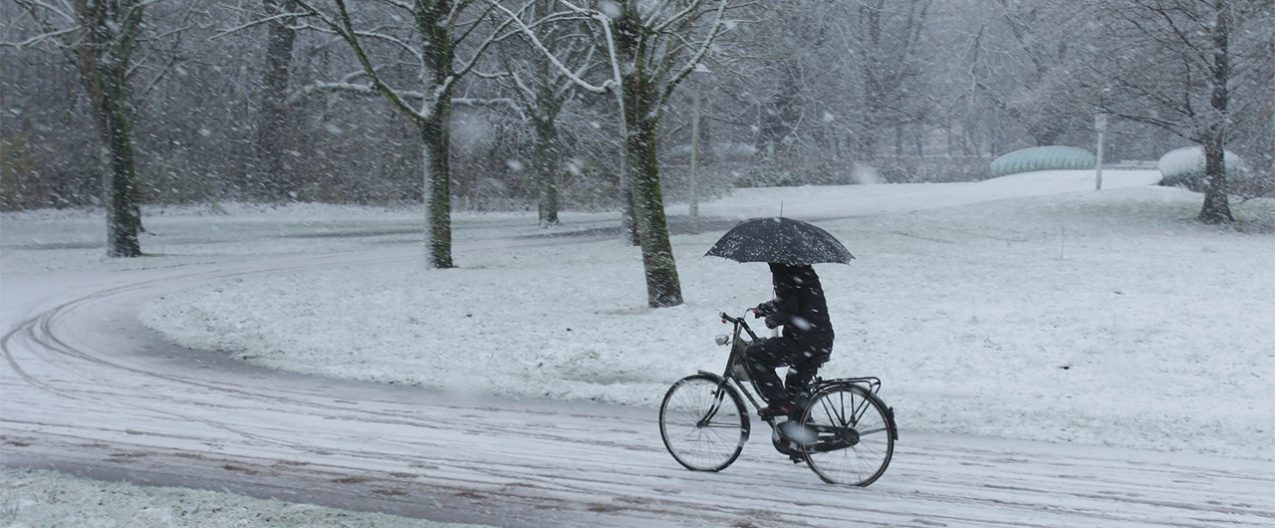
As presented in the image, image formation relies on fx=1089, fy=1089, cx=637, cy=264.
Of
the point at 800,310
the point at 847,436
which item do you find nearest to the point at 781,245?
the point at 800,310

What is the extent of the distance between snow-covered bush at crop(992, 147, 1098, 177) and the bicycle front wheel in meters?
49.0

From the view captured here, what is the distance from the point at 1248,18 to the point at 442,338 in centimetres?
2243

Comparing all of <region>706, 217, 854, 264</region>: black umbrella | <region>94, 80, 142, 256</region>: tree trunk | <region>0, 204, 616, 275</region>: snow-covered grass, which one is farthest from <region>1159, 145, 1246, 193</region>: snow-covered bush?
<region>706, 217, 854, 264</region>: black umbrella

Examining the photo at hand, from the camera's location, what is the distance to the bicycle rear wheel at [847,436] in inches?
288

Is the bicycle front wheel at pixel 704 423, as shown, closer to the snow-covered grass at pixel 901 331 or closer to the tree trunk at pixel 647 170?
the snow-covered grass at pixel 901 331

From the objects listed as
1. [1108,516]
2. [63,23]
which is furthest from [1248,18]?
[63,23]

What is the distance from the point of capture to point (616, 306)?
16219 millimetres

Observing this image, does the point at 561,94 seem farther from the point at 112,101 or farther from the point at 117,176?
the point at 117,176

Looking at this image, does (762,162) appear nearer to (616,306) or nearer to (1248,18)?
(1248,18)

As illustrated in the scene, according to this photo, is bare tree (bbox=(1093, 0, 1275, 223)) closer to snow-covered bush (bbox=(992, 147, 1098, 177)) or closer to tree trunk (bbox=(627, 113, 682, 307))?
tree trunk (bbox=(627, 113, 682, 307))

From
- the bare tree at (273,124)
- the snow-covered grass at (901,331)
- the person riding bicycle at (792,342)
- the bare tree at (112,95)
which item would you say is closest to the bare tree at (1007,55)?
the bare tree at (273,124)

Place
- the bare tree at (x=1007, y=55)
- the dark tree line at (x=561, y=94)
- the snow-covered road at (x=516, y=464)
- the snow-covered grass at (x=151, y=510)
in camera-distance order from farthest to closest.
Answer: the bare tree at (x=1007, y=55) → the dark tree line at (x=561, y=94) → the snow-covered road at (x=516, y=464) → the snow-covered grass at (x=151, y=510)

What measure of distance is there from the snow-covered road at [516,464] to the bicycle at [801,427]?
147 mm

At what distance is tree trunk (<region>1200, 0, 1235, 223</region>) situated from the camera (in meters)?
26.3
